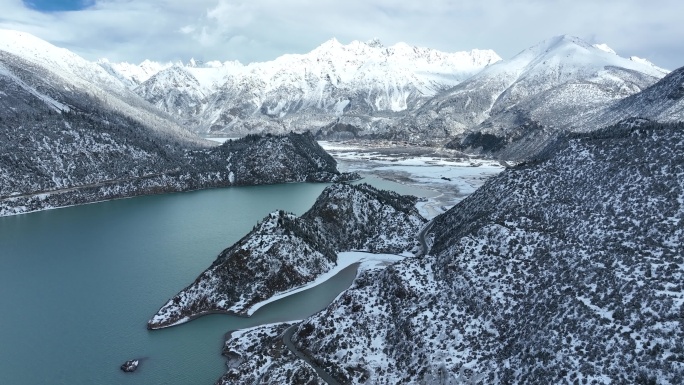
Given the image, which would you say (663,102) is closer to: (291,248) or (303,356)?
(291,248)

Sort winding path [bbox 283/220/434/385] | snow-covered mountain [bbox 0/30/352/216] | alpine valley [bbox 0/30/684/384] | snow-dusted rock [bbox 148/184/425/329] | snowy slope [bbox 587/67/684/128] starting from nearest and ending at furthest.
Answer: alpine valley [bbox 0/30/684/384]
winding path [bbox 283/220/434/385]
snow-dusted rock [bbox 148/184/425/329]
snow-covered mountain [bbox 0/30/352/216]
snowy slope [bbox 587/67/684/128]

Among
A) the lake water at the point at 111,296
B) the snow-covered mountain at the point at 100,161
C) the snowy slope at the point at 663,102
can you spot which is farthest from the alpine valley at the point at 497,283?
Result: the snowy slope at the point at 663,102

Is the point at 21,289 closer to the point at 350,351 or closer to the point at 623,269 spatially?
the point at 350,351

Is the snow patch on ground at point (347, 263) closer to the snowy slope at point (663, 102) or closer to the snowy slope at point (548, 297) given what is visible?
the snowy slope at point (548, 297)

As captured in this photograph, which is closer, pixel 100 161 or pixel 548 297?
pixel 548 297

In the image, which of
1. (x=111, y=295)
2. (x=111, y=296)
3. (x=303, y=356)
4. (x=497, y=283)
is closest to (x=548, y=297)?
(x=497, y=283)

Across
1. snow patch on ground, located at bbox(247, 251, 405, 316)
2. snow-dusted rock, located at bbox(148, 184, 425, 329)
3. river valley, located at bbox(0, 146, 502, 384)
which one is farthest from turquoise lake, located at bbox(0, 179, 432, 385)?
snow-dusted rock, located at bbox(148, 184, 425, 329)

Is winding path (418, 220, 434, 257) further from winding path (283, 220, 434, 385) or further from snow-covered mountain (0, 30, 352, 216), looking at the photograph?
snow-covered mountain (0, 30, 352, 216)

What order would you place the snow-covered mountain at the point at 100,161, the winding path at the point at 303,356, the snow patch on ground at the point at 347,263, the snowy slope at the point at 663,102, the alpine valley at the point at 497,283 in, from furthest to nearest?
the snowy slope at the point at 663,102
the snow-covered mountain at the point at 100,161
the snow patch on ground at the point at 347,263
the winding path at the point at 303,356
the alpine valley at the point at 497,283

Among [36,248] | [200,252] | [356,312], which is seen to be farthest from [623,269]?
[36,248]
